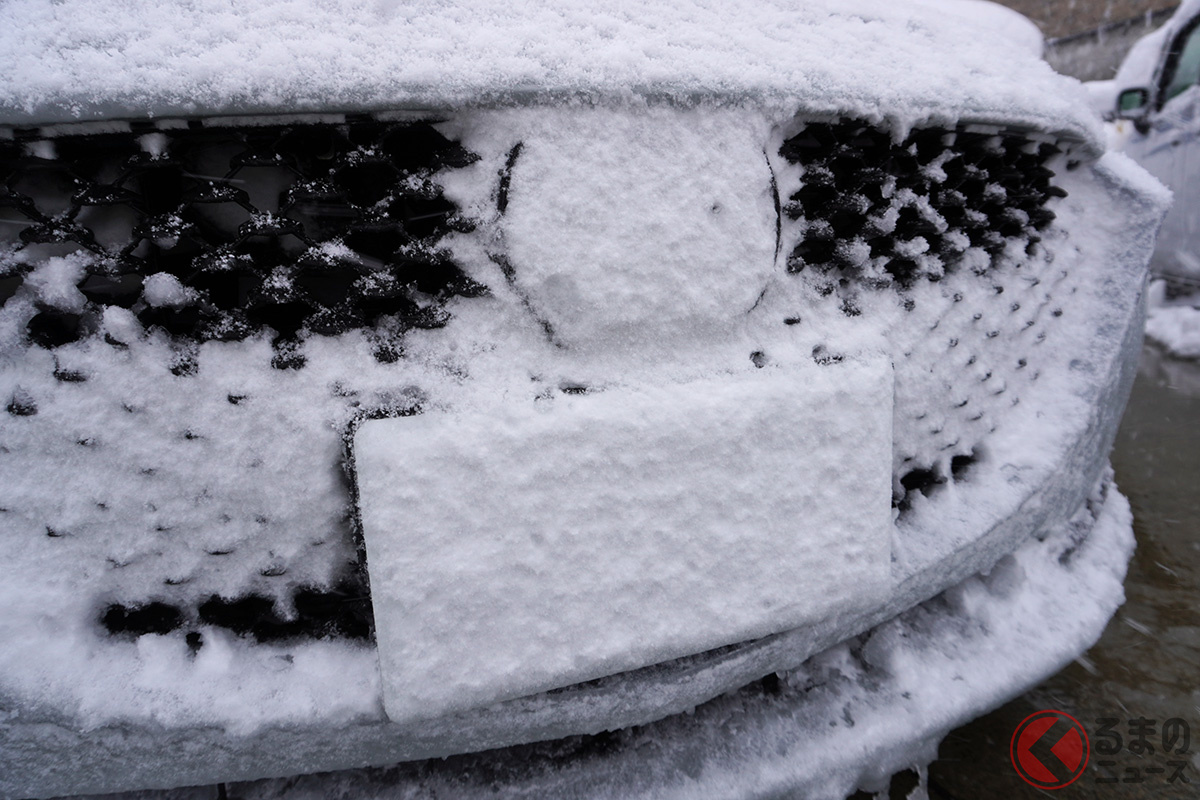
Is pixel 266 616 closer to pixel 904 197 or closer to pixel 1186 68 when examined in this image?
pixel 904 197

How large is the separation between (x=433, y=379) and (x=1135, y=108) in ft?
17.3

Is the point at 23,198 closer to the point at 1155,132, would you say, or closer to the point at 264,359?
the point at 264,359

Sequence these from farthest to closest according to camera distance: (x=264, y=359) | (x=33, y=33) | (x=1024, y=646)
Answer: (x=1024, y=646), (x=264, y=359), (x=33, y=33)

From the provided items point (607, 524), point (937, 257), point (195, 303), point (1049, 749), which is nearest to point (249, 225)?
point (195, 303)

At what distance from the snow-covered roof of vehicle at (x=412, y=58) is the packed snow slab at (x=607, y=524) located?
0.39m

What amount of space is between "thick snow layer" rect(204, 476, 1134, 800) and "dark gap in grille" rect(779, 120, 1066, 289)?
0.72m

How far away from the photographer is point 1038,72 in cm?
136

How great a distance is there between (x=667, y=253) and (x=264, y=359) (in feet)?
1.76

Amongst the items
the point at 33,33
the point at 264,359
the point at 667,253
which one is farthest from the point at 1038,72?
the point at 33,33

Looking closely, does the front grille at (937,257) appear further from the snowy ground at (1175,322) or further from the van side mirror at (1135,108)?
the van side mirror at (1135,108)

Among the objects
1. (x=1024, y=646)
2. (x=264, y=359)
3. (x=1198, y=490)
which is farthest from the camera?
(x=1198, y=490)

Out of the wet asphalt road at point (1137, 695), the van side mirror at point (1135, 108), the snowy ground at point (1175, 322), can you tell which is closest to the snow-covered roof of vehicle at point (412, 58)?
the wet asphalt road at point (1137, 695)

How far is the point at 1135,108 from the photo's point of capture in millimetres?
4234

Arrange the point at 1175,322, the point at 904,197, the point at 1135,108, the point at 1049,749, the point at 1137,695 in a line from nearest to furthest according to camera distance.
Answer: the point at 904,197 → the point at 1049,749 → the point at 1137,695 → the point at 1175,322 → the point at 1135,108
